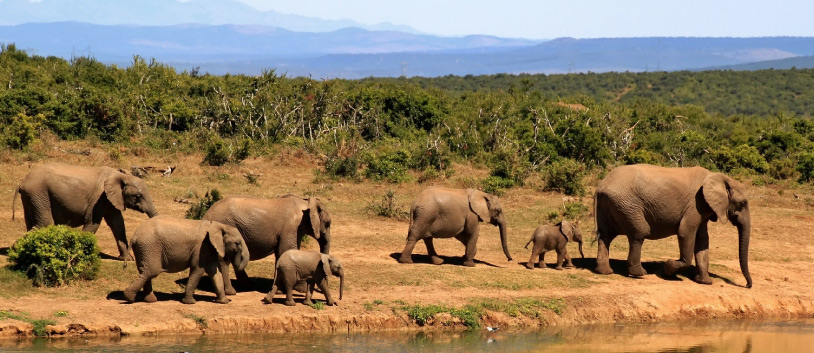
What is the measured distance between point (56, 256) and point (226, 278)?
105 inches

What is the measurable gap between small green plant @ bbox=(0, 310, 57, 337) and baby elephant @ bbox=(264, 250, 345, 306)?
314cm

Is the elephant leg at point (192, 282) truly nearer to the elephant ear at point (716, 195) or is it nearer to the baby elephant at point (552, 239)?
the baby elephant at point (552, 239)

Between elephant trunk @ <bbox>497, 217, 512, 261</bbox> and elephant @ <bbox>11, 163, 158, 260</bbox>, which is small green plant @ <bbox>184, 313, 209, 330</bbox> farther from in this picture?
elephant trunk @ <bbox>497, 217, 512, 261</bbox>

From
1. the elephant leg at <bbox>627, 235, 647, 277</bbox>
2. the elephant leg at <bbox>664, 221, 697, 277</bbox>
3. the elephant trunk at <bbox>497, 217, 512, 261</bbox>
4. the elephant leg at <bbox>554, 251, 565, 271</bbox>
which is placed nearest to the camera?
the elephant leg at <bbox>664, 221, 697, 277</bbox>

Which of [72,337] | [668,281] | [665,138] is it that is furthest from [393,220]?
[665,138]

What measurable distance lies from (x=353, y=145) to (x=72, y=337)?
17.7 metres

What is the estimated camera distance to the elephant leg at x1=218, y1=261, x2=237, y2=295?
49.5 ft

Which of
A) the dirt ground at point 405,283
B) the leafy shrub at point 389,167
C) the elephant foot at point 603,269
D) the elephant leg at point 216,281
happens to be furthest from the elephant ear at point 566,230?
the leafy shrub at point 389,167

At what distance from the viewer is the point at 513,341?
49.9 ft

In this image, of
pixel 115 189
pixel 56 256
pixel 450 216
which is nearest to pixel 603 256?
pixel 450 216

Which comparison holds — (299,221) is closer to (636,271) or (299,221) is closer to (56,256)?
(56,256)

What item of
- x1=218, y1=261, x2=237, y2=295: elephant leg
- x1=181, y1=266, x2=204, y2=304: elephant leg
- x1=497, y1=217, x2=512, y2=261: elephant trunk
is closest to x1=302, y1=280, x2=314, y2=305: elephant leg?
x1=218, y1=261, x2=237, y2=295: elephant leg

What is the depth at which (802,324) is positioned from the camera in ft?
56.5

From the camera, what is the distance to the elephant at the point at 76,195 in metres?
16.9
